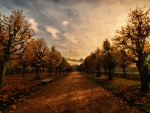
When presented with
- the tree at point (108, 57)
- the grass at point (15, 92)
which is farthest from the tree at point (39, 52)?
the tree at point (108, 57)

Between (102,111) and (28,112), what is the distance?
4.83 metres

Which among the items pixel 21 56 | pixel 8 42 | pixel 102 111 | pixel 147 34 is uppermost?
pixel 147 34

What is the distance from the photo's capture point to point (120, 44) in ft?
56.3

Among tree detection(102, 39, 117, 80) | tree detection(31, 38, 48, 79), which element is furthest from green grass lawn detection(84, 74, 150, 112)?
tree detection(31, 38, 48, 79)

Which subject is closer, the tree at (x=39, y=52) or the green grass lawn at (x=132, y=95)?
the green grass lawn at (x=132, y=95)

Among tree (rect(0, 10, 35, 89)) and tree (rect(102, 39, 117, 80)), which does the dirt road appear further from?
tree (rect(102, 39, 117, 80))

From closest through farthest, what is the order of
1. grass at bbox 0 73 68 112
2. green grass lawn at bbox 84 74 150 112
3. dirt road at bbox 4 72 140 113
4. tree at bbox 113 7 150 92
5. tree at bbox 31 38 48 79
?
dirt road at bbox 4 72 140 113 → green grass lawn at bbox 84 74 150 112 → grass at bbox 0 73 68 112 → tree at bbox 113 7 150 92 → tree at bbox 31 38 48 79

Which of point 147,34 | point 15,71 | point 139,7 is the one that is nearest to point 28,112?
point 147,34

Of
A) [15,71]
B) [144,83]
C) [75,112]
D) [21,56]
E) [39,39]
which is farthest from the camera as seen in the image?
[15,71]

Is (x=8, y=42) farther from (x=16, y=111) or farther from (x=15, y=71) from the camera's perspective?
(x=15, y=71)

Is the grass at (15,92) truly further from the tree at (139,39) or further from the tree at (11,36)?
the tree at (139,39)

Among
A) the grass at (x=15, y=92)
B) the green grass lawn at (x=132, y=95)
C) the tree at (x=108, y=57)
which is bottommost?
the green grass lawn at (x=132, y=95)

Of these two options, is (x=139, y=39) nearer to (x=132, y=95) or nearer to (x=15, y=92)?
(x=132, y=95)

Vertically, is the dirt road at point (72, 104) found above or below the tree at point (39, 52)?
below
